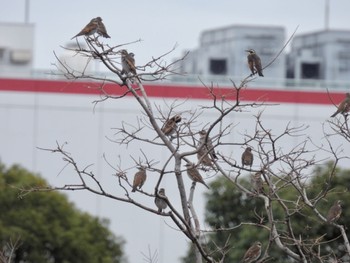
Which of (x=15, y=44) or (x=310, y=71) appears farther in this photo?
(x=310, y=71)

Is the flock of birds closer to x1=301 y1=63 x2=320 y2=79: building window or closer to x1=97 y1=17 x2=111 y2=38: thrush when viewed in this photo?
x1=97 y1=17 x2=111 y2=38: thrush

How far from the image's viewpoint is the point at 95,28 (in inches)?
391

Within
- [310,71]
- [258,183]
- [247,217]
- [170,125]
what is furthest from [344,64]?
[170,125]

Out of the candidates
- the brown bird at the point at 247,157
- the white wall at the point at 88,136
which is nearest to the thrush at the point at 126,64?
the brown bird at the point at 247,157

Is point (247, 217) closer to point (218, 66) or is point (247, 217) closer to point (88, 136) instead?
point (88, 136)

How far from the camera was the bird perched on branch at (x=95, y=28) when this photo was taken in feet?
32.2

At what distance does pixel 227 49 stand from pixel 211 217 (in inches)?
919

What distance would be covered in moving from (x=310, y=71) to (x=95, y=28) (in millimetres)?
40530

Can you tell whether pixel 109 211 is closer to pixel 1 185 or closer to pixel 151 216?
pixel 151 216

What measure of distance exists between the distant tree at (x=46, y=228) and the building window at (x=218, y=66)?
1963 cm

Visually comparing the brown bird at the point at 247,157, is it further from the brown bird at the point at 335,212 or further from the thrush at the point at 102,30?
the thrush at the point at 102,30

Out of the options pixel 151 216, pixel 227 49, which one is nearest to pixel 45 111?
pixel 151 216

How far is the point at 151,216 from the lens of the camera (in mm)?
41719

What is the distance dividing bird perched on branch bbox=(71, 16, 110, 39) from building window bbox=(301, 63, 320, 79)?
39.8 metres
